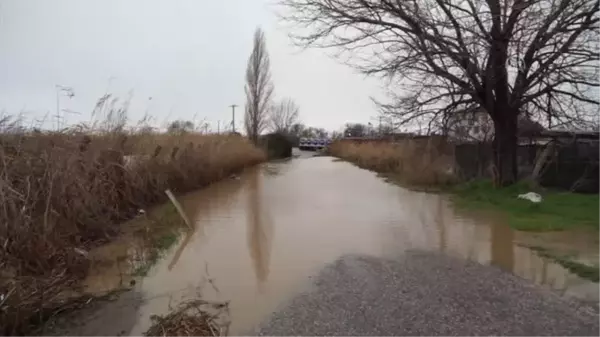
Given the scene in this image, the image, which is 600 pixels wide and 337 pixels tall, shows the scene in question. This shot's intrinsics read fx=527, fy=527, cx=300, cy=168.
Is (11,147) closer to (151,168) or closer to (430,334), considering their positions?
(151,168)

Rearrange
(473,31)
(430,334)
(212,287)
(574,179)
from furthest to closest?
(574,179), (473,31), (212,287), (430,334)

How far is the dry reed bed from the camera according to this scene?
4.43 metres

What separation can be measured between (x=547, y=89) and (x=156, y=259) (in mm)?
10086

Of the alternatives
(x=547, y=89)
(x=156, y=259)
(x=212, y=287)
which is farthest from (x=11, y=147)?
(x=547, y=89)

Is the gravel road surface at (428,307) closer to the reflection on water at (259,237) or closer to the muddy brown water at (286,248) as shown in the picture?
the muddy brown water at (286,248)

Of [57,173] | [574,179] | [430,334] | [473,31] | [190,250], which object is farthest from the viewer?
[574,179]

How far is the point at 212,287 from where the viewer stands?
5.40 meters

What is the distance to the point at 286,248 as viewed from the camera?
7352 millimetres

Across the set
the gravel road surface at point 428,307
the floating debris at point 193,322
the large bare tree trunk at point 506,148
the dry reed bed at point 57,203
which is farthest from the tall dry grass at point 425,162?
the floating debris at point 193,322

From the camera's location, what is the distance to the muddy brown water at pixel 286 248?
4.90m

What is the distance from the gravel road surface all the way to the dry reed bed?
6.24ft

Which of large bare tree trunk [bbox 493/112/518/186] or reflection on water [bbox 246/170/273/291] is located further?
large bare tree trunk [bbox 493/112/518/186]

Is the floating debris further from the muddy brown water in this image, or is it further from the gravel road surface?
the gravel road surface

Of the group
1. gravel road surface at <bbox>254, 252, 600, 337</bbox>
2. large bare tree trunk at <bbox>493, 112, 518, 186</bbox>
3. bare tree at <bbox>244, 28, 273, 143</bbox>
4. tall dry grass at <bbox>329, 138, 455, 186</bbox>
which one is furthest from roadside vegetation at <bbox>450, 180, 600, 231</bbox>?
bare tree at <bbox>244, 28, 273, 143</bbox>
